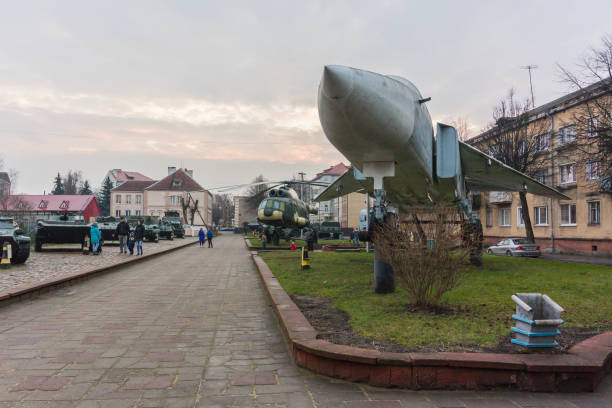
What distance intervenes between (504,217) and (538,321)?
1308 inches

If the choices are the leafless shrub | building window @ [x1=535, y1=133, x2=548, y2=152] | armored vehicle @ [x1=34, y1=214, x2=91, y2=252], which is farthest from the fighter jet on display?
building window @ [x1=535, y1=133, x2=548, y2=152]

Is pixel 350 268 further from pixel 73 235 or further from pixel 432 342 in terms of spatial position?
pixel 73 235

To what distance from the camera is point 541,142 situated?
88.4ft

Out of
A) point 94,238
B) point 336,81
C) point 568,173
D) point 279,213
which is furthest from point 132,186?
point 336,81

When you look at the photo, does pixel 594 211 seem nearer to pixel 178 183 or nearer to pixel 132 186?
pixel 178 183

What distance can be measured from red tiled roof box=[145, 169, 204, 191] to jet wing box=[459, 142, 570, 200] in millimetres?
70299

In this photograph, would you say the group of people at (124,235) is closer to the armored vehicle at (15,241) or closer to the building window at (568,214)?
the armored vehicle at (15,241)

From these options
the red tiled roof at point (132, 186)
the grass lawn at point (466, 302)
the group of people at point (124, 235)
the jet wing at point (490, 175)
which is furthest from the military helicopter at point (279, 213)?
the red tiled roof at point (132, 186)

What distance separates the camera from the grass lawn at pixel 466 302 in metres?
4.82

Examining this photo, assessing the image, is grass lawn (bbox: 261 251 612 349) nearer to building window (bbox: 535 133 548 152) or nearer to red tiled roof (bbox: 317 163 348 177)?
building window (bbox: 535 133 548 152)

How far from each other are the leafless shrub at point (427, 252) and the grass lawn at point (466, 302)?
16.2 inches

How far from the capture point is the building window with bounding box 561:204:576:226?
27.0m

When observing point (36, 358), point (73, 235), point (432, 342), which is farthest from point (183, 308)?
point (73, 235)

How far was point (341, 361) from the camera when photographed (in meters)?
3.76
